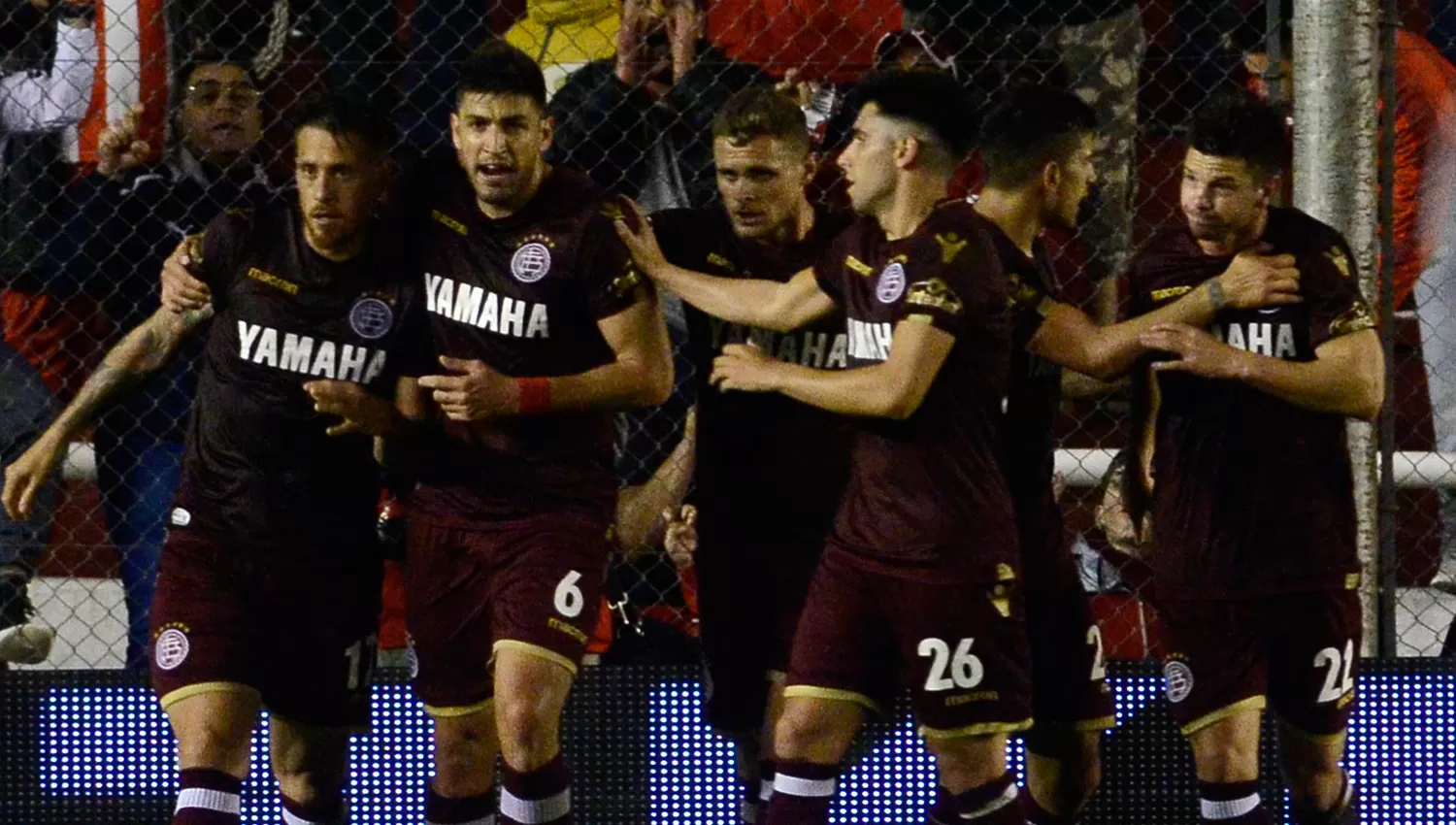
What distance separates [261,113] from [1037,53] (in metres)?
2.52

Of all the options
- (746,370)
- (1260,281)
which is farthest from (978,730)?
(1260,281)

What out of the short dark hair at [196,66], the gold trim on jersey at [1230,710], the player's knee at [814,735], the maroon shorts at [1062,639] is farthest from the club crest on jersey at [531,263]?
the gold trim on jersey at [1230,710]

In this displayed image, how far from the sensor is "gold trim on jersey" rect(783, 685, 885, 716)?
4.78m

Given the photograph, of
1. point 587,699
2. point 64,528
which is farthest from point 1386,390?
point 64,528

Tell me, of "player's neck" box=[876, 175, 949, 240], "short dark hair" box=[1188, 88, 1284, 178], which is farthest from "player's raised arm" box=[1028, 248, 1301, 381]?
"player's neck" box=[876, 175, 949, 240]

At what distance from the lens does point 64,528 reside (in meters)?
7.34

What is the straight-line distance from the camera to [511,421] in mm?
5301

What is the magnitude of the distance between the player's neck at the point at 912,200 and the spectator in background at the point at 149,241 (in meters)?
2.37

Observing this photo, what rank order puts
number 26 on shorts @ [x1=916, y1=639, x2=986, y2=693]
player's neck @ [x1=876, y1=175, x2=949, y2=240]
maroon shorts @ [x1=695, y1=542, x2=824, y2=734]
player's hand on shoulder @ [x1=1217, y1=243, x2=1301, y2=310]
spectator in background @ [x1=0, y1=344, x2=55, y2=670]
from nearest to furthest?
number 26 on shorts @ [x1=916, y1=639, x2=986, y2=693] < player's neck @ [x1=876, y1=175, x2=949, y2=240] < player's hand on shoulder @ [x1=1217, y1=243, x2=1301, y2=310] < maroon shorts @ [x1=695, y1=542, x2=824, y2=734] < spectator in background @ [x1=0, y1=344, x2=55, y2=670]

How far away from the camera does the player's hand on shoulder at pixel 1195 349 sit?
5.09 m

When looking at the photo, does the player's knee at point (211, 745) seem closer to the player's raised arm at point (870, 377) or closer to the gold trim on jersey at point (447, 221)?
the gold trim on jersey at point (447, 221)

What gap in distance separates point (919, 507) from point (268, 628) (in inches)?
66.7

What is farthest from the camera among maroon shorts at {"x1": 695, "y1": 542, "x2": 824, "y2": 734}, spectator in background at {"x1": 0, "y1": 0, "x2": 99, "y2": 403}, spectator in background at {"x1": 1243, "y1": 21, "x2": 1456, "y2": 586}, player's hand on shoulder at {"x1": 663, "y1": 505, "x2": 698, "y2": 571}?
spectator in background at {"x1": 0, "y1": 0, "x2": 99, "y2": 403}

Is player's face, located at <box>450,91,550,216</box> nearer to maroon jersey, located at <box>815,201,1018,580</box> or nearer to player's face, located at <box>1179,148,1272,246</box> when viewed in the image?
maroon jersey, located at <box>815,201,1018,580</box>
